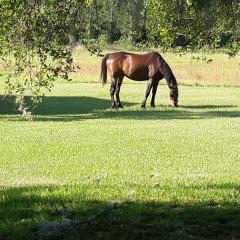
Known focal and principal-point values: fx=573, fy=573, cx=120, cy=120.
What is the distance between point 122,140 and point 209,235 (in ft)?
36.9

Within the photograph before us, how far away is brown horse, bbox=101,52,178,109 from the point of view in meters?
28.0

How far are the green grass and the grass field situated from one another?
1cm

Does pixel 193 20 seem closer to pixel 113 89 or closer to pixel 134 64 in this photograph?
pixel 113 89

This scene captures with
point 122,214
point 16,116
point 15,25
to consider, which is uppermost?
point 15,25

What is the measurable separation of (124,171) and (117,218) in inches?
200

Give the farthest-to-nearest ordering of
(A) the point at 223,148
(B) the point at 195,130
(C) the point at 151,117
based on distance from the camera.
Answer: (C) the point at 151,117, (B) the point at 195,130, (A) the point at 223,148

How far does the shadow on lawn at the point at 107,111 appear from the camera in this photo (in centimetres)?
2397

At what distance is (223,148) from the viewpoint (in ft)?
48.5

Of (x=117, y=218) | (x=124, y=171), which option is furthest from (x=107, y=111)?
(x=117, y=218)

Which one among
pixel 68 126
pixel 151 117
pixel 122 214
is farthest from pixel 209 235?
pixel 151 117

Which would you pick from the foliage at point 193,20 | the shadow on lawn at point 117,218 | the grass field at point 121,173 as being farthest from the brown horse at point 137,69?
the shadow on lawn at point 117,218

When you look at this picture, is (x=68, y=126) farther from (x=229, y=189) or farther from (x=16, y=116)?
(x=229, y=189)

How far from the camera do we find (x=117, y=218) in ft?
19.0

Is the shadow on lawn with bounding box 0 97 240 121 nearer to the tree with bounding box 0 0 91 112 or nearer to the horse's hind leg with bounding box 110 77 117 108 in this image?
the horse's hind leg with bounding box 110 77 117 108
